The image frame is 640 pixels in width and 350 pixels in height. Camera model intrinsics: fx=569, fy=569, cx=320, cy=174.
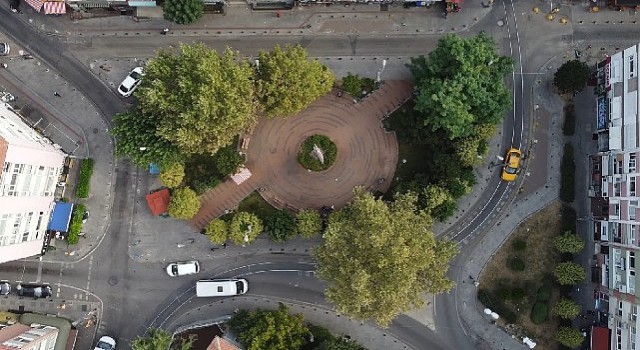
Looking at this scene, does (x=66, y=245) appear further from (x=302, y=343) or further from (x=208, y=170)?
(x=302, y=343)

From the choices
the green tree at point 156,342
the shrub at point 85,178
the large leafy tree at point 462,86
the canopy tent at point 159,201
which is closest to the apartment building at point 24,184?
the shrub at point 85,178

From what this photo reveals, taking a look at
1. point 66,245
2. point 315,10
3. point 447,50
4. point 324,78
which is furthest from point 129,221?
point 447,50

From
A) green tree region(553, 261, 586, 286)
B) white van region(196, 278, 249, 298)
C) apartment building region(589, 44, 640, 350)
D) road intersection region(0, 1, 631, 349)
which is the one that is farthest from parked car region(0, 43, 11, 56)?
apartment building region(589, 44, 640, 350)

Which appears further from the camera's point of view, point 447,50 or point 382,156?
point 382,156

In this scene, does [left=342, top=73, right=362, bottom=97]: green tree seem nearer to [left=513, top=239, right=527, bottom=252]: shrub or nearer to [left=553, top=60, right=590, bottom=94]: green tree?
[left=553, top=60, right=590, bottom=94]: green tree

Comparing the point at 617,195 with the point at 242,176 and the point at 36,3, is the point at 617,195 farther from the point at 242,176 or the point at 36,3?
the point at 36,3

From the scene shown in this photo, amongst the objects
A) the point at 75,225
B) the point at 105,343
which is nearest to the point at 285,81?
the point at 75,225

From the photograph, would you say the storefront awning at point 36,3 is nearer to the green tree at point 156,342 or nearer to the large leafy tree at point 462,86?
the green tree at point 156,342

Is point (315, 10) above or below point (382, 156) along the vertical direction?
above
